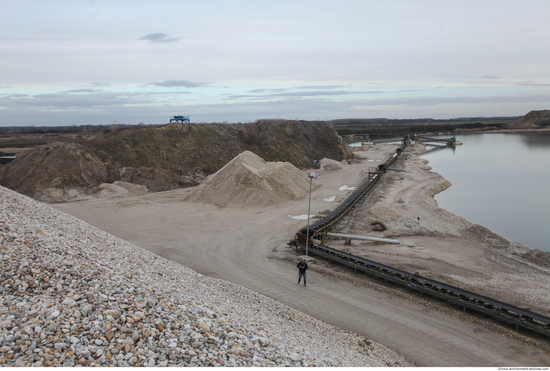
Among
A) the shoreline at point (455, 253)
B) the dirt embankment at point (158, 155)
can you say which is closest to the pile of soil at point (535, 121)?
the dirt embankment at point (158, 155)

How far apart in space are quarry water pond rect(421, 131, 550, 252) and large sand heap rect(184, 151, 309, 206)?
16016 mm

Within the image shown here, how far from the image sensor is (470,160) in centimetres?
7731

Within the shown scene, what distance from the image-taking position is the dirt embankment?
38.6 meters

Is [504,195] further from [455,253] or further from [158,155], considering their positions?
[158,155]

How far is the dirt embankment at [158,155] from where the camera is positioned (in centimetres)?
3862

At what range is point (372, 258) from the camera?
19875 millimetres

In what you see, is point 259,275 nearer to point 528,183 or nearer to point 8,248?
point 8,248

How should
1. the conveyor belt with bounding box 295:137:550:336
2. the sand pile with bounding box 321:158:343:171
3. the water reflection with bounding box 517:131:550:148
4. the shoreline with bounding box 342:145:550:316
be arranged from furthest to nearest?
the water reflection with bounding box 517:131:550:148, the sand pile with bounding box 321:158:343:171, the shoreline with bounding box 342:145:550:316, the conveyor belt with bounding box 295:137:550:336

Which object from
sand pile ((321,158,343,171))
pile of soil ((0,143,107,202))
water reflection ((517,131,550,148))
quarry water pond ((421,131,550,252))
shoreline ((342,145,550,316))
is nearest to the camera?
shoreline ((342,145,550,316))

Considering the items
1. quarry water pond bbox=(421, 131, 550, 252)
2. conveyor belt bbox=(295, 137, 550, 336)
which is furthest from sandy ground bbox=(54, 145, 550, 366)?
quarry water pond bbox=(421, 131, 550, 252)

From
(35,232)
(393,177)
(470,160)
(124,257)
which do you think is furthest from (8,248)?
(470,160)

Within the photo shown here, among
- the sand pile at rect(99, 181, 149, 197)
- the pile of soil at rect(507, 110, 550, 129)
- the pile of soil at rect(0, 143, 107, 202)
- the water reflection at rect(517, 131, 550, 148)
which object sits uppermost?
the pile of soil at rect(507, 110, 550, 129)

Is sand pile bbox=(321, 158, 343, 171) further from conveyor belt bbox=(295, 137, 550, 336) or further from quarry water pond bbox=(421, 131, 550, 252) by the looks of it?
conveyor belt bbox=(295, 137, 550, 336)

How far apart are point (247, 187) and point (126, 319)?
25.5m
